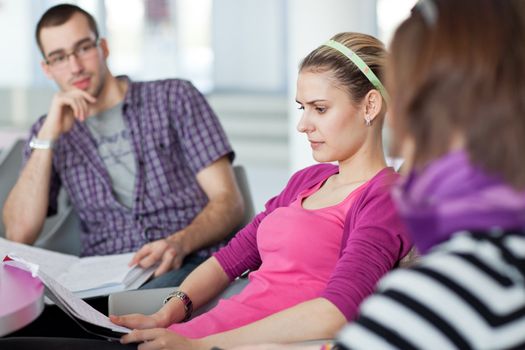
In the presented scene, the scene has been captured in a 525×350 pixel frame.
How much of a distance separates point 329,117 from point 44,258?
3.41 ft

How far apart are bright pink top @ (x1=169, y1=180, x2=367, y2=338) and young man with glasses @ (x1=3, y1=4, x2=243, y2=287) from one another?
32.5 inches

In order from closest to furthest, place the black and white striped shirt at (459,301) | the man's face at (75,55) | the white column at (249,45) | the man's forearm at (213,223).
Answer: the black and white striped shirt at (459,301) < the man's forearm at (213,223) < the man's face at (75,55) < the white column at (249,45)

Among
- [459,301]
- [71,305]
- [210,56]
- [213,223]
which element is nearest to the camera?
[459,301]

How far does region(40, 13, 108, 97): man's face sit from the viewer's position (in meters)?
2.94

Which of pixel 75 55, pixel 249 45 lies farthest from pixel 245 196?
pixel 249 45

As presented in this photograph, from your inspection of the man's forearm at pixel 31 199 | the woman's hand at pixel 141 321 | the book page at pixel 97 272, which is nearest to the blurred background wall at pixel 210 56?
the man's forearm at pixel 31 199

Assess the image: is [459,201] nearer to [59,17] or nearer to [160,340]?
[160,340]

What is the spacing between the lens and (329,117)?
74.5 inches

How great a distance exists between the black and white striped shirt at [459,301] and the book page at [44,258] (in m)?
1.47

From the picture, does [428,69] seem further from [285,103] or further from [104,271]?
[285,103]

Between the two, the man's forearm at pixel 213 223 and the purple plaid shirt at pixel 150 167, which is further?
the purple plaid shirt at pixel 150 167

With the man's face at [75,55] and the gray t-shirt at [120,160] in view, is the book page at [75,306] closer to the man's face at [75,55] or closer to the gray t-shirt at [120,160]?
the gray t-shirt at [120,160]

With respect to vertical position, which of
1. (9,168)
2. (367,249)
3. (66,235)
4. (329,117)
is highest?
(329,117)

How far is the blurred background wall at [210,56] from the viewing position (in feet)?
23.3
